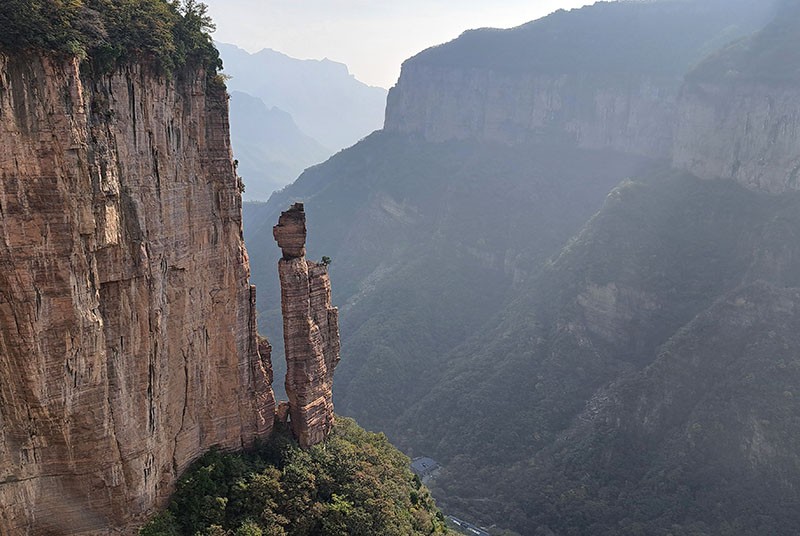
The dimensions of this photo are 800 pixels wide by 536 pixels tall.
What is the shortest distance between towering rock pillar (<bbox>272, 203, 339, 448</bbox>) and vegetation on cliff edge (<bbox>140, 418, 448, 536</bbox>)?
3.86ft

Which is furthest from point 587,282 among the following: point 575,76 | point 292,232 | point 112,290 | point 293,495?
point 112,290

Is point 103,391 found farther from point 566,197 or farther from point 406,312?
point 566,197

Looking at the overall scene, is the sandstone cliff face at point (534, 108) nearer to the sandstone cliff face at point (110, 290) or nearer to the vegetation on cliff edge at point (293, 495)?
the vegetation on cliff edge at point (293, 495)

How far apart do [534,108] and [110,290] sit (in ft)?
443

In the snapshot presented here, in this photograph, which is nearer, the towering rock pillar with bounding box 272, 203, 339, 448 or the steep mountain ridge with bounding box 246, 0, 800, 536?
the towering rock pillar with bounding box 272, 203, 339, 448

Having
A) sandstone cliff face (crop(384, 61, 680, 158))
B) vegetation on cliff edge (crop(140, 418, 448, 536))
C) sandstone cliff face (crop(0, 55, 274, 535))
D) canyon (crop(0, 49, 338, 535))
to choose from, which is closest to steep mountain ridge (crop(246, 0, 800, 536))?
sandstone cliff face (crop(384, 61, 680, 158))

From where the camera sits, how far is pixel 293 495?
2914 centimetres

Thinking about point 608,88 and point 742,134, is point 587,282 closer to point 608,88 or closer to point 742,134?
point 742,134

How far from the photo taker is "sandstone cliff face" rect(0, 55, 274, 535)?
19297 mm

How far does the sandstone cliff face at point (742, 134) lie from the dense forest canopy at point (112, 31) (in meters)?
78.9

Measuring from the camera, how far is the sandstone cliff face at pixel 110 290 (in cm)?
1930

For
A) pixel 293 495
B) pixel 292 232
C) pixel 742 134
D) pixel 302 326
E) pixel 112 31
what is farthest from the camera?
pixel 742 134

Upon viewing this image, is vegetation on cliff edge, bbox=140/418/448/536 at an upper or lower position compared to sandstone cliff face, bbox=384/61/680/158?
lower

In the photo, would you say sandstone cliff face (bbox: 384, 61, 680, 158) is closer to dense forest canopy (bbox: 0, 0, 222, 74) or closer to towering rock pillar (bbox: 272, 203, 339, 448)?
towering rock pillar (bbox: 272, 203, 339, 448)
